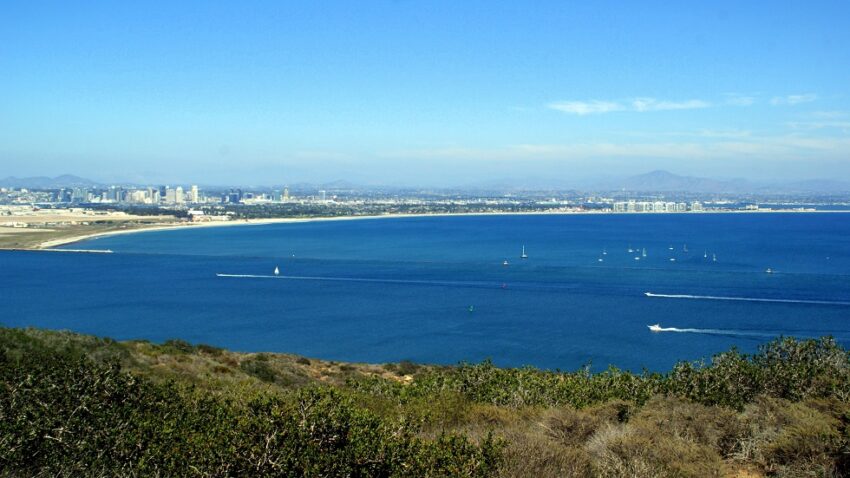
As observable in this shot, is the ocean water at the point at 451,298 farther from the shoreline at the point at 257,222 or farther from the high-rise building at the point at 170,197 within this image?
the high-rise building at the point at 170,197

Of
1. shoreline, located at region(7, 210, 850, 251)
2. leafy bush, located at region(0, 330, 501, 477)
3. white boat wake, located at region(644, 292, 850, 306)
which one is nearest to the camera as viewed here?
leafy bush, located at region(0, 330, 501, 477)

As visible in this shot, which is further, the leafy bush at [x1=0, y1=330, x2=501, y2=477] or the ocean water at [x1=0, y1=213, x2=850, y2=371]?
the ocean water at [x1=0, y1=213, x2=850, y2=371]

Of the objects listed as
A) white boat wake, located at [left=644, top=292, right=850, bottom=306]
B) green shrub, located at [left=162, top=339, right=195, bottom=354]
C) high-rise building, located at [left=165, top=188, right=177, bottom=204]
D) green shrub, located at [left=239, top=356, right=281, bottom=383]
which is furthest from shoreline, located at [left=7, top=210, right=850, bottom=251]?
high-rise building, located at [left=165, top=188, right=177, bottom=204]

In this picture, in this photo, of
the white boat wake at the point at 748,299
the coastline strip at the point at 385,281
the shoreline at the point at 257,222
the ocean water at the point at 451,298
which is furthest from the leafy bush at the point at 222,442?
the shoreline at the point at 257,222

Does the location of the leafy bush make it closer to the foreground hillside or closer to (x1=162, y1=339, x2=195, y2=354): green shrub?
the foreground hillside

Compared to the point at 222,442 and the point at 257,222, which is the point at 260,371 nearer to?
the point at 222,442

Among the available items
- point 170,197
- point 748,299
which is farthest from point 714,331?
point 170,197
